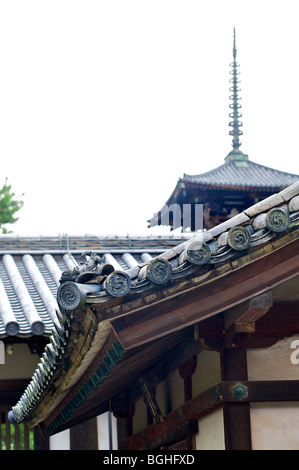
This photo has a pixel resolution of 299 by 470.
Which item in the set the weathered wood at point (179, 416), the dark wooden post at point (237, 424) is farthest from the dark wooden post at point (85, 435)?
the dark wooden post at point (237, 424)

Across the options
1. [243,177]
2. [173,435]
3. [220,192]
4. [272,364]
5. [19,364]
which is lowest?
[173,435]

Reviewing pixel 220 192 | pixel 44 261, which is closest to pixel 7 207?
pixel 220 192

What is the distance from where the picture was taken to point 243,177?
29.0 m

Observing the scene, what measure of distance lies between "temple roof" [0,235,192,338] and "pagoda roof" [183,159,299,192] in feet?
44.7

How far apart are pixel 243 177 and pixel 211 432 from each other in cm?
2316

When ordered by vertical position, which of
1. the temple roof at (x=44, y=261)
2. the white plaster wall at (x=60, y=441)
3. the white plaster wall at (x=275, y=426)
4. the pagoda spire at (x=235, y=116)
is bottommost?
the white plaster wall at (x=275, y=426)

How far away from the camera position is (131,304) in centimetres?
472

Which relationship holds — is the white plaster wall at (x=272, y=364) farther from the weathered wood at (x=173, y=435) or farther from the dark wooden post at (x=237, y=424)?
the weathered wood at (x=173, y=435)

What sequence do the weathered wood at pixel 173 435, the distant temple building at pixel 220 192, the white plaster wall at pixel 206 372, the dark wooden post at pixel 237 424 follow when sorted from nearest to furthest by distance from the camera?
the dark wooden post at pixel 237 424 < the white plaster wall at pixel 206 372 < the weathered wood at pixel 173 435 < the distant temple building at pixel 220 192

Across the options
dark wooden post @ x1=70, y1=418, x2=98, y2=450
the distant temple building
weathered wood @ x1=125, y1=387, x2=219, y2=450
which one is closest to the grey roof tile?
the distant temple building

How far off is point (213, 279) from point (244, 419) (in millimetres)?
1177

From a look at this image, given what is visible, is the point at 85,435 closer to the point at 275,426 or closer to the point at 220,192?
the point at 275,426

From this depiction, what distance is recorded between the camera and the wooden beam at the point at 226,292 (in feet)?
16.3

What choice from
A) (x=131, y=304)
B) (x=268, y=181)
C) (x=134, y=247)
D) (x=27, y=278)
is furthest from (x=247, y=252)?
(x=268, y=181)
